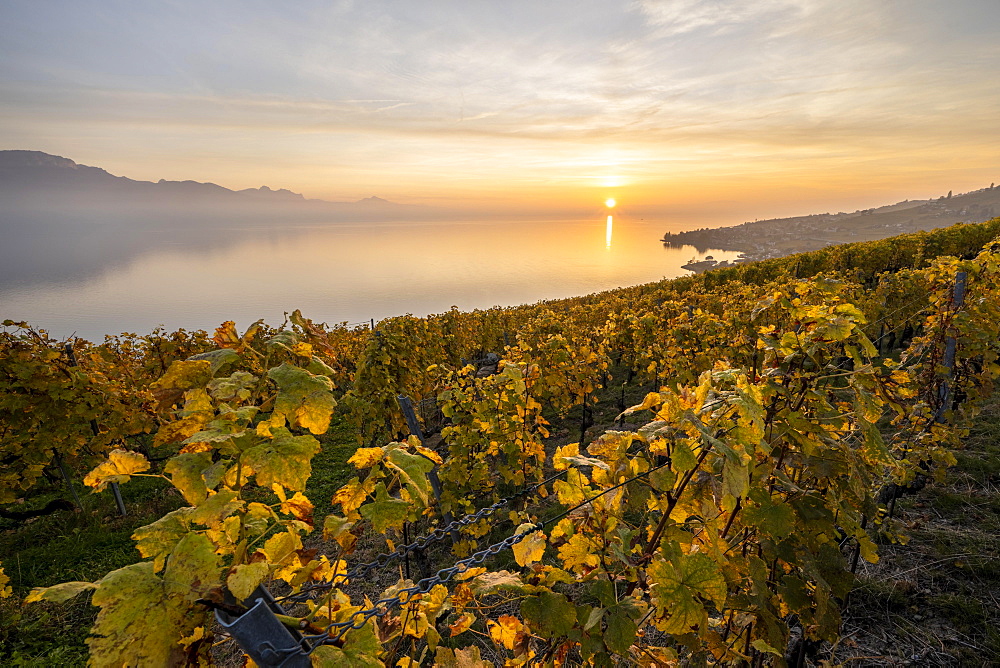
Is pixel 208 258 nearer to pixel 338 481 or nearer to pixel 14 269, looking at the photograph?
pixel 14 269

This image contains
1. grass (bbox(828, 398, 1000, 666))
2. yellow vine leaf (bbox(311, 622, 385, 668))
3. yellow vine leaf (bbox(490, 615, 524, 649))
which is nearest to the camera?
yellow vine leaf (bbox(311, 622, 385, 668))

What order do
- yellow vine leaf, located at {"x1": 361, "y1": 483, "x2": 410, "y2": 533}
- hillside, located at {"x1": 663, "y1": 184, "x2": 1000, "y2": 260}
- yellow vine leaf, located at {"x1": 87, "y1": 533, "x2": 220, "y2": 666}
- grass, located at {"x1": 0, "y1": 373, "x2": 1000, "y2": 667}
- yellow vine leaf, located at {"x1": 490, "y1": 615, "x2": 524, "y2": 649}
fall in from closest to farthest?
yellow vine leaf, located at {"x1": 87, "y1": 533, "x2": 220, "y2": 666}
yellow vine leaf, located at {"x1": 361, "y1": 483, "x2": 410, "y2": 533}
yellow vine leaf, located at {"x1": 490, "y1": 615, "x2": 524, "y2": 649}
grass, located at {"x1": 0, "y1": 373, "x2": 1000, "y2": 667}
hillside, located at {"x1": 663, "y1": 184, "x2": 1000, "y2": 260}

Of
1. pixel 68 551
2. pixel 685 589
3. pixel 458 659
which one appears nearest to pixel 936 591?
pixel 685 589

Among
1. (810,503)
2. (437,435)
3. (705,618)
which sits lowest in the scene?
(437,435)

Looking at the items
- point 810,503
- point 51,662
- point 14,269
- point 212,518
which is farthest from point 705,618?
point 14,269

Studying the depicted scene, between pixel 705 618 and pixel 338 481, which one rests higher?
pixel 705 618

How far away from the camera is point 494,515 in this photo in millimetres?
6164

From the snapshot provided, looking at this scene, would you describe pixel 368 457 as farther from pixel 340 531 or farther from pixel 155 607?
pixel 155 607

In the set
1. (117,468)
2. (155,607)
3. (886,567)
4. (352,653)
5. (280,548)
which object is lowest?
(886,567)

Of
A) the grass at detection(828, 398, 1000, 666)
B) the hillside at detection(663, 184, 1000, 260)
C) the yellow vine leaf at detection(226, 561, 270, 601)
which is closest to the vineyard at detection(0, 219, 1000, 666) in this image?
the yellow vine leaf at detection(226, 561, 270, 601)

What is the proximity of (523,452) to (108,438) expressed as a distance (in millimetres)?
7017

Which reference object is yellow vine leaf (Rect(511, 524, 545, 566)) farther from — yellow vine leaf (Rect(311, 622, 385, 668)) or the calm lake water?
the calm lake water

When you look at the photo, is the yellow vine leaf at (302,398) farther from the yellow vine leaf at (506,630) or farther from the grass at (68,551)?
the grass at (68,551)

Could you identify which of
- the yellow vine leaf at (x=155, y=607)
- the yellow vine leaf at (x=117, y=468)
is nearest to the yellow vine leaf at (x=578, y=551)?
the yellow vine leaf at (x=155, y=607)
